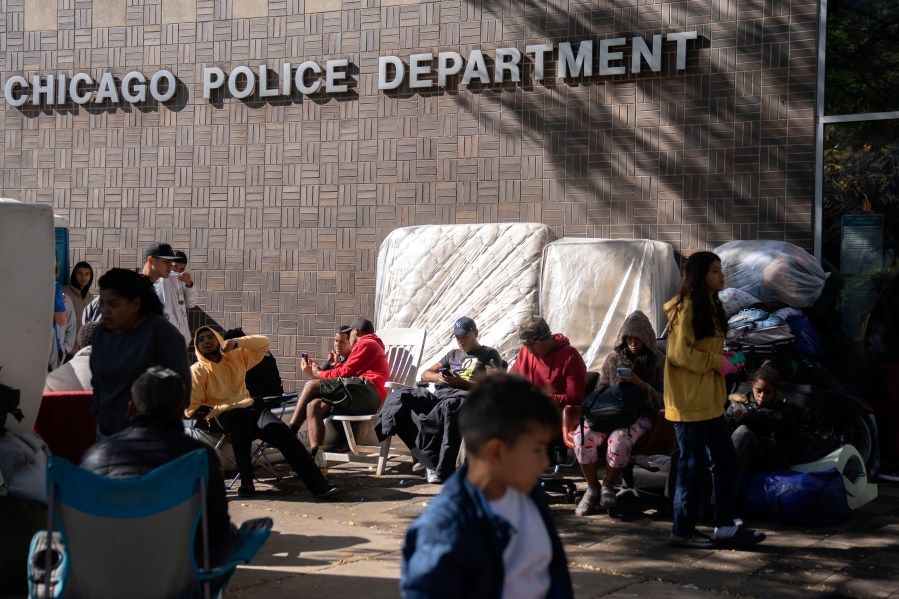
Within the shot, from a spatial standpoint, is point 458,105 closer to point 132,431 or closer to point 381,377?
point 381,377

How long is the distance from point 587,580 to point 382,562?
A: 1.15 meters

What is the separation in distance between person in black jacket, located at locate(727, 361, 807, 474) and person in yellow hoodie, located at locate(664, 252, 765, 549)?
28.4 inches

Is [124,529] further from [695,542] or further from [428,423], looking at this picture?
[428,423]

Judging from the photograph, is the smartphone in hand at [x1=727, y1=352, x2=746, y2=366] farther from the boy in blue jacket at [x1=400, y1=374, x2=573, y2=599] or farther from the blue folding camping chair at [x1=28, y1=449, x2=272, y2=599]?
the boy in blue jacket at [x1=400, y1=374, x2=573, y2=599]

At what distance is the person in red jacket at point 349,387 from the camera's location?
8.64 metres

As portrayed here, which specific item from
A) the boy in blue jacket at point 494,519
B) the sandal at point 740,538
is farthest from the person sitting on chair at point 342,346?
the boy in blue jacket at point 494,519

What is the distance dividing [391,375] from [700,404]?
3908mm

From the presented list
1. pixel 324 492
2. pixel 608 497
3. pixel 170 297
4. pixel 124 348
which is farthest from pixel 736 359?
pixel 170 297

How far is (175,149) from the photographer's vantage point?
11.7 m

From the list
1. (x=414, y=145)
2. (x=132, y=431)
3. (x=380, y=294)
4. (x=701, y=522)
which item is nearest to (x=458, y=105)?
(x=414, y=145)

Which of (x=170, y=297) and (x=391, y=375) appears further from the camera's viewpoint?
(x=170, y=297)

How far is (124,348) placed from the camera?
16.6 ft

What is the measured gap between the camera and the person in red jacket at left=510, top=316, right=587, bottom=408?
739 cm

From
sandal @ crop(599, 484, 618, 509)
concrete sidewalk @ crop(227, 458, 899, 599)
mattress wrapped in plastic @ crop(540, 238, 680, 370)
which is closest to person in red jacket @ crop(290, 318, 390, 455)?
concrete sidewalk @ crop(227, 458, 899, 599)
